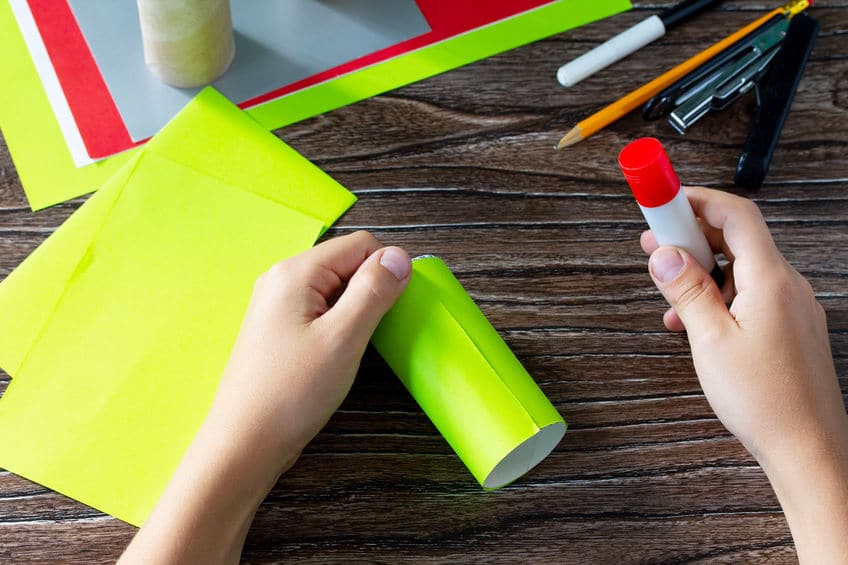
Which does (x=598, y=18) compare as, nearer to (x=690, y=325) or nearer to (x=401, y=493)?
(x=690, y=325)

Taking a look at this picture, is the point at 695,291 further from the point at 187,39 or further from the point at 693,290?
the point at 187,39

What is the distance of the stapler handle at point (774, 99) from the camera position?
808 millimetres

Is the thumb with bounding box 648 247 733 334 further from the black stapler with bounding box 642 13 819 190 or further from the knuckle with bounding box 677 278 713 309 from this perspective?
the black stapler with bounding box 642 13 819 190

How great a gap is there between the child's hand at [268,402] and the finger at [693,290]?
7.6 inches

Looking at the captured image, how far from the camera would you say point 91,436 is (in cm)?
70

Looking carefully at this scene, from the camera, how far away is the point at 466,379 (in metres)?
0.65

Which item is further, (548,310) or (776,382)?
(548,310)

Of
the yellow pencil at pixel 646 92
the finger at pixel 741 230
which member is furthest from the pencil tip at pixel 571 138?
the finger at pixel 741 230

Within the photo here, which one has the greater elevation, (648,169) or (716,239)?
(648,169)

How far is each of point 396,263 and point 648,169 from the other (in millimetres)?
197

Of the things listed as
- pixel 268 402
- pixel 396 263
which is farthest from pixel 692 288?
pixel 268 402

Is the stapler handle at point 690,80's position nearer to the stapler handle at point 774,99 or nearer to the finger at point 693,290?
the stapler handle at point 774,99

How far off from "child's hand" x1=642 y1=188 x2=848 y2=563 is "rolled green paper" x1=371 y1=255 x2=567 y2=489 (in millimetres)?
128

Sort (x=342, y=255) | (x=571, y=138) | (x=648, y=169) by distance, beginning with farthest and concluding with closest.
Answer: (x=571, y=138) < (x=342, y=255) < (x=648, y=169)
